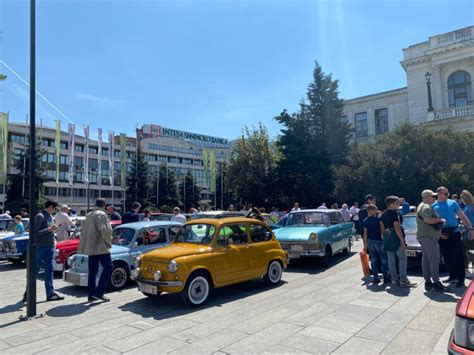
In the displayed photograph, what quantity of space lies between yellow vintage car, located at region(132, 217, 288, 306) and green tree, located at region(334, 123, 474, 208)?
18.9 m

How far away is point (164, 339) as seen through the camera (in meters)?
4.90

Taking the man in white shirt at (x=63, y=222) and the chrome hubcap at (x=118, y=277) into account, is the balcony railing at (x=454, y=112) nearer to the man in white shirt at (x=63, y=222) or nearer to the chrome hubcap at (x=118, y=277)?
the man in white shirt at (x=63, y=222)

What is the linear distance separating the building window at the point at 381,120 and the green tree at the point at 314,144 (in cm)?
1361

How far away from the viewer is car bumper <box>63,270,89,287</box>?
25.1 ft

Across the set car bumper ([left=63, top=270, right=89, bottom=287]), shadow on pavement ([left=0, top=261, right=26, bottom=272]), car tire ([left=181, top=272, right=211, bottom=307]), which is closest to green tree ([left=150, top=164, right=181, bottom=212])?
shadow on pavement ([left=0, top=261, right=26, bottom=272])

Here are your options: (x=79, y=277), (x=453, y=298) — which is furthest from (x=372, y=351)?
(x=79, y=277)

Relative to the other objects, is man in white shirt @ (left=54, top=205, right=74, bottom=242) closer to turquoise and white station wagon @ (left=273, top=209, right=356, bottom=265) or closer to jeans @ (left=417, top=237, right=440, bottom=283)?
turquoise and white station wagon @ (left=273, top=209, right=356, bottom=265)

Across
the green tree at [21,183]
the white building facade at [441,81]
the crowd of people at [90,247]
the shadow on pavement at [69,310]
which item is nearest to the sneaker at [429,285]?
the crowd of people at [90,247]

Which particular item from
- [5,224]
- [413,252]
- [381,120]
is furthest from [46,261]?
[381,120]

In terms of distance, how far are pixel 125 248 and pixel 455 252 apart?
7285 mm

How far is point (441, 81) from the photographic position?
3934 centimetres

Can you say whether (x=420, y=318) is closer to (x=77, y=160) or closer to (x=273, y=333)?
(x=273, y=333)

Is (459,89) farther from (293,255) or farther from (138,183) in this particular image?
(138,183)

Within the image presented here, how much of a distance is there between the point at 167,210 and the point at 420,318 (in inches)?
1882
